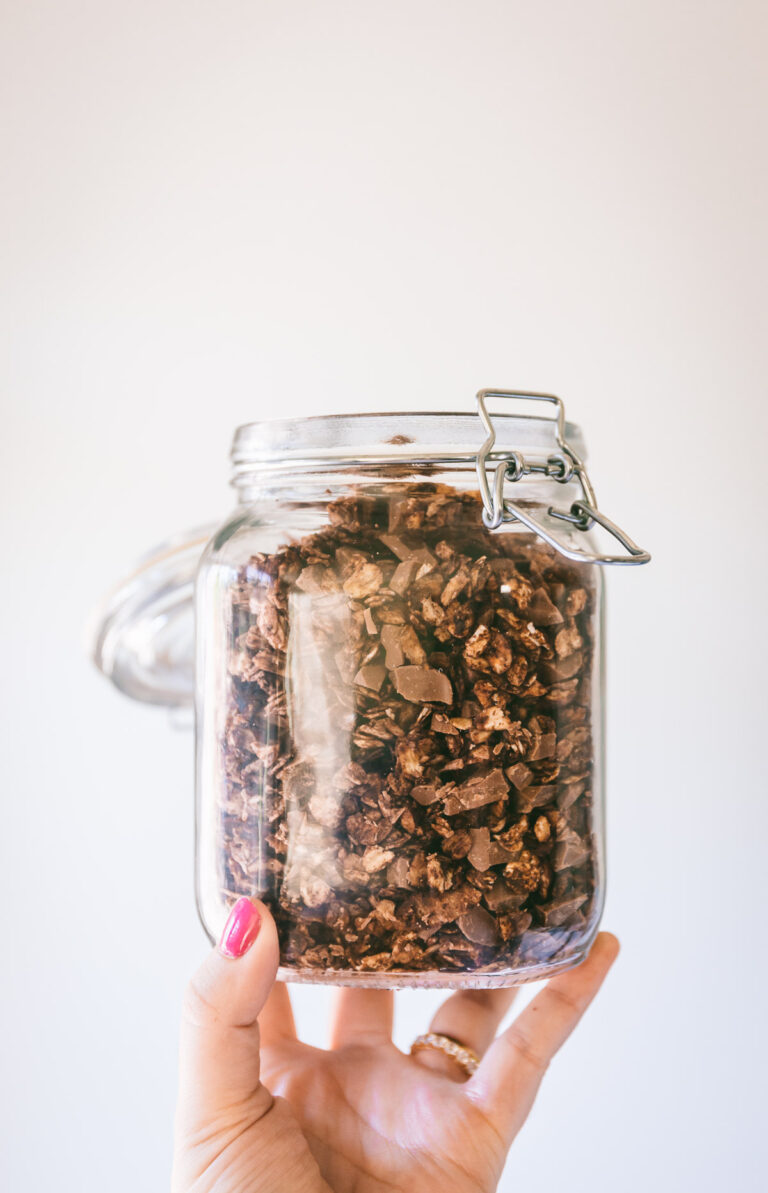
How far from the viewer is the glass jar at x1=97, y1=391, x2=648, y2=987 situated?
0.68 m

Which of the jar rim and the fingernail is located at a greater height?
the jar rim

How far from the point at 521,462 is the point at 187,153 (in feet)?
2.98

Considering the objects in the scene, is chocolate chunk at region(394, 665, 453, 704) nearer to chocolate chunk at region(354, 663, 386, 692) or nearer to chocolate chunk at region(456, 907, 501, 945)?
chocolate chunk at region(354, 663, 386, 692)

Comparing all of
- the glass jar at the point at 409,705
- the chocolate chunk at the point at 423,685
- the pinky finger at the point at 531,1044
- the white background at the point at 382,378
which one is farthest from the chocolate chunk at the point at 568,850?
the white background at the point at 382,378

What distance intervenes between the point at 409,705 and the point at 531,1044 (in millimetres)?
469

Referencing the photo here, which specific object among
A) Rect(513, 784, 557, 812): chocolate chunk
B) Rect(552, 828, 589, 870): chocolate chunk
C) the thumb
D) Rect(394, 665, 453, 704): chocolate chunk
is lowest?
the thumb

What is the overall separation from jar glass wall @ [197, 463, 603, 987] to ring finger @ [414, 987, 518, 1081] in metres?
0.37

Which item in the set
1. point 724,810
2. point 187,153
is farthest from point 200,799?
point 187,153

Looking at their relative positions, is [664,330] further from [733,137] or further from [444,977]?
[444,977]

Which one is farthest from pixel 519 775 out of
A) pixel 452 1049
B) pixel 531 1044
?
pixel 452 1049

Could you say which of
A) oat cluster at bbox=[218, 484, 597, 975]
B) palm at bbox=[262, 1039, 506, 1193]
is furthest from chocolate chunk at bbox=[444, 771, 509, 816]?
palm at bbox=[262, 1039, 506, 1193]

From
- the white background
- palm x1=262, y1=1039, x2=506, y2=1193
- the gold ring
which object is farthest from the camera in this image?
the white background

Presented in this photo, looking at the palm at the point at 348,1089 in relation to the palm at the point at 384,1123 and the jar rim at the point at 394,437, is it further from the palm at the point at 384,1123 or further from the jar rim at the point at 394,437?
the jar rim at the point at 394,437

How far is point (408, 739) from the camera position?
26.6 inches
